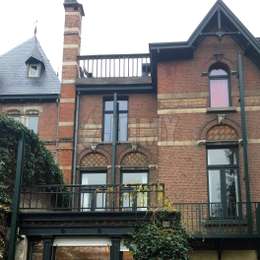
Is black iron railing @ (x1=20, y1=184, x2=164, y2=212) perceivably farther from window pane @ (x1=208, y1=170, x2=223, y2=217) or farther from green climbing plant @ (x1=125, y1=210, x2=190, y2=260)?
window pane @ (x1=208, y1=170, x2=223, y2=217)

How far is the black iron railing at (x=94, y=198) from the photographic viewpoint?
15.2 metres

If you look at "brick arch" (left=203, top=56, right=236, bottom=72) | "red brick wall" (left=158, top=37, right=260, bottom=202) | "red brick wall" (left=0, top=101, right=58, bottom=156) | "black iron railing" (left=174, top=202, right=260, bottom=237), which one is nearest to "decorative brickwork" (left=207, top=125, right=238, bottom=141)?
"red brick wall" (left=158, top=37, right=260, bottom=202)

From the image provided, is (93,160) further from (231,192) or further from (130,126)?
(231,192)

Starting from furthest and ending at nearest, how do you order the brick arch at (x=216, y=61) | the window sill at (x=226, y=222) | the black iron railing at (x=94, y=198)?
the brick arch at (x=216, y=61) → the window sill at (x=226, y=222) → the black iron railing at (x=94, y=198)

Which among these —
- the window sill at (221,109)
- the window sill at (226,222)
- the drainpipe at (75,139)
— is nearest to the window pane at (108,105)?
the drainpipe at (75,139)

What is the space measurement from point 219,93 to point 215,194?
12.0 ft

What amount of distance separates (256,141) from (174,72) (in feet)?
12.4

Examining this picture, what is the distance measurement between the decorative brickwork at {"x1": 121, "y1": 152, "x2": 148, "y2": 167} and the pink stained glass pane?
131 inches

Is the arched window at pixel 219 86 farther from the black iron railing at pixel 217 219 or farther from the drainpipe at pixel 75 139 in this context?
the drainpipe at pixel 75 139

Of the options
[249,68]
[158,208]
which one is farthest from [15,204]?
[249,68]

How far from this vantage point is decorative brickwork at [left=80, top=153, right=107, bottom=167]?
20625 mm

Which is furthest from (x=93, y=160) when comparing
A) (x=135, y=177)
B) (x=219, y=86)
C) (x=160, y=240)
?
(x=160, y=240)

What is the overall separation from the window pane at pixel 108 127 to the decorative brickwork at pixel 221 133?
13.7 ft

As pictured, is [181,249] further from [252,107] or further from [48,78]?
[48,78]
